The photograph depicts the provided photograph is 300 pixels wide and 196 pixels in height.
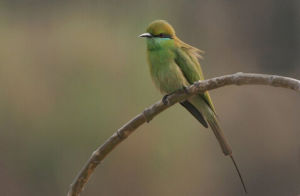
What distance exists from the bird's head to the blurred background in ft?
7.40

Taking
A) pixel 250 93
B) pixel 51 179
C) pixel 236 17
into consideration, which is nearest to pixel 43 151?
pixel 51 179

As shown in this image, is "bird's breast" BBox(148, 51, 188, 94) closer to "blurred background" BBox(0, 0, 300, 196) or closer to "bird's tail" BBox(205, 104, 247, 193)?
"bird's tail" BBox(205, 104, 247, 193)

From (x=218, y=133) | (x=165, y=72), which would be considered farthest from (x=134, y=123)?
(x=165, y=72)

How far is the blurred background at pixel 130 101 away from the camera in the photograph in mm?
5035

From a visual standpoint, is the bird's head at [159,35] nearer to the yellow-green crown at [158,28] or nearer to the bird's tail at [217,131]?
the yellow-green crown at [158,28]

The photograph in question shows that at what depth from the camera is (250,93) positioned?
5.62 metres

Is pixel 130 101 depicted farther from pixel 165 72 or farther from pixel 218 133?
pixel 218 133

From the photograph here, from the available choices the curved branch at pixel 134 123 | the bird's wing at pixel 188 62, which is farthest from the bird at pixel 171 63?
the curved branch at pixel 134 123

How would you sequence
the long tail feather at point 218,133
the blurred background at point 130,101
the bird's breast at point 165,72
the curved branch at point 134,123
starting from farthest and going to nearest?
the blurred background at point 130,101, the bird's breast at point 165,72, the long tail feather at point 218,133, the curved branch at point 134,123

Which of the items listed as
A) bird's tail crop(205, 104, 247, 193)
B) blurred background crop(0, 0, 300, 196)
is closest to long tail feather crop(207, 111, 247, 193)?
bird's tail crop(205, 104, 247, 193)

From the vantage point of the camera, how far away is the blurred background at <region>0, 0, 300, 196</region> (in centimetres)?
504

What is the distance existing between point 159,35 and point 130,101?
2.34 m

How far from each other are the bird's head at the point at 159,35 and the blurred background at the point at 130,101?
2.26m

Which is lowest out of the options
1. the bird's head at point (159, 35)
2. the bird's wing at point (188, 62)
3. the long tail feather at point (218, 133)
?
the long tail feather at point (218, 133)
